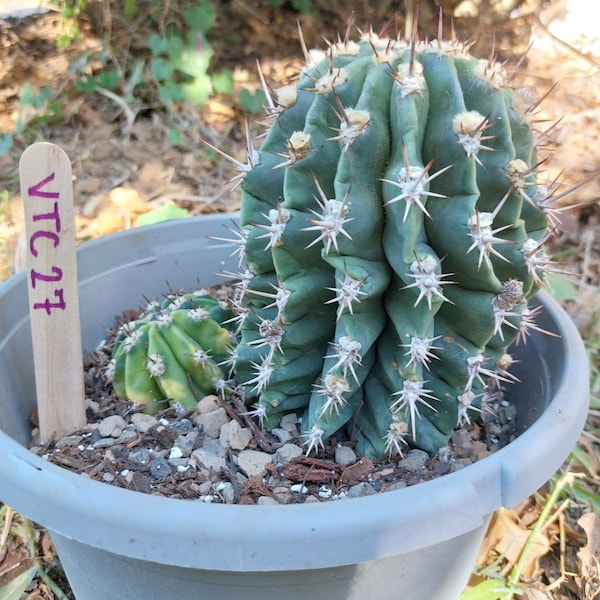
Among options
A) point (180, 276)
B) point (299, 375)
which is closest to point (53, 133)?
point (180, 276)

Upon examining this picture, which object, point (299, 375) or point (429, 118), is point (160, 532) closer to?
point (299, 375)

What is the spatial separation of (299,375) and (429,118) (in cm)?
43

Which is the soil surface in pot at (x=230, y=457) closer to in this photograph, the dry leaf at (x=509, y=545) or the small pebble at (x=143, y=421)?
the small pebble at (x=143, y=421)

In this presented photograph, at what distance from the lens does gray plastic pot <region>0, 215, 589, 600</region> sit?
708 millimetres

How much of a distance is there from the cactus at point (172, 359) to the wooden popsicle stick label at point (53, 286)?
A: 0.33 feet

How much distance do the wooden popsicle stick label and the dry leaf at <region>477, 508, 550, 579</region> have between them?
810 mm

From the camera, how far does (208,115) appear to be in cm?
281

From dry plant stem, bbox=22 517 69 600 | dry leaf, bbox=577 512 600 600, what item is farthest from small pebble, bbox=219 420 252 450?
dry leaf, bbox=577 512 600 600

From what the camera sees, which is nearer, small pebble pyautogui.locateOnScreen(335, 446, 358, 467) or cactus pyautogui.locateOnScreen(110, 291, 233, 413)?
small pebble pyautogui.locateOnScreen(335, 446, 358, 467)

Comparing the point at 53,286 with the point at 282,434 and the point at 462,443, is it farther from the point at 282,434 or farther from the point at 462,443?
the point at 462,443

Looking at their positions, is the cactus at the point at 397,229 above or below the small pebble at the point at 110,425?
above

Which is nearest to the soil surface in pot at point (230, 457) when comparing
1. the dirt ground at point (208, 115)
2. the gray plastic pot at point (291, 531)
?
the gray plastic pot at point (291, 531)

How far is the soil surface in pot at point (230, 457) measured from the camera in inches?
37.2

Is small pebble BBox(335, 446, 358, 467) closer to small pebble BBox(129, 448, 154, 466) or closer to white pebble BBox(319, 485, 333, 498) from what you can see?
white pebble BBox(319, 485, 333, 498)
